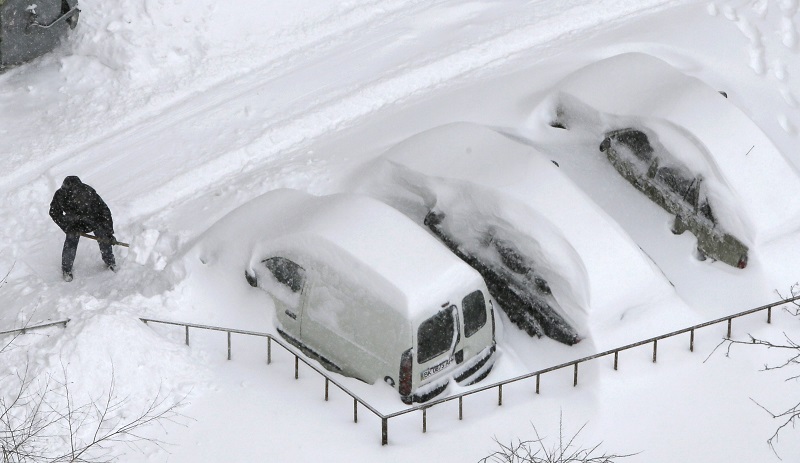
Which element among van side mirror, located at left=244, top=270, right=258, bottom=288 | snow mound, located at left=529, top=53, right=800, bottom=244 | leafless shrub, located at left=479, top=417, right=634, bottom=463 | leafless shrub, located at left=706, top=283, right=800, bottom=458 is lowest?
van side mirror, located at left=244, top=270, right=258, bottom=288

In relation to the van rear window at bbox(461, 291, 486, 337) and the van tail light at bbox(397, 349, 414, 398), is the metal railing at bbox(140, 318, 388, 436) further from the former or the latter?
the van rear window at bbox(461, 291, 486, 337)

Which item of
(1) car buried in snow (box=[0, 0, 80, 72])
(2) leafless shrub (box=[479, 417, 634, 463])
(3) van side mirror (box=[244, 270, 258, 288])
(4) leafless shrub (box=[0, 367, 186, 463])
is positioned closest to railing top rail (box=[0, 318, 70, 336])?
(4) leafless shrub (box=[0, 367, 186, 463])

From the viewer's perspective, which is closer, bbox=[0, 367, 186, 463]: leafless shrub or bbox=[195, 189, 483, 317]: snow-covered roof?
bbox=[0, 367, 186, 463]: leafless shrub

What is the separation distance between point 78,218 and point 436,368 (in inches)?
185

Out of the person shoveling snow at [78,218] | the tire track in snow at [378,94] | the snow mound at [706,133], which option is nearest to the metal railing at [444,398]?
the snow mound at [706,133]

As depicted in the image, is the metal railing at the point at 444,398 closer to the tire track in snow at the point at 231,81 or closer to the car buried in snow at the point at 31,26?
the tire track in snow at the point at 231,81

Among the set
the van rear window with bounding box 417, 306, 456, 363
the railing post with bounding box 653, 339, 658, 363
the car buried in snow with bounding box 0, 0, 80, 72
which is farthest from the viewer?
the car buried in snow with bounding box 0, 0, 80, 72

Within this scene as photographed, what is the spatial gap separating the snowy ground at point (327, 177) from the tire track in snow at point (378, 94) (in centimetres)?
3

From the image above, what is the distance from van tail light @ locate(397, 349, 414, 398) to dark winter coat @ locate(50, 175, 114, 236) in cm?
426

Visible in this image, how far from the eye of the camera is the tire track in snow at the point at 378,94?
15383 millimetres

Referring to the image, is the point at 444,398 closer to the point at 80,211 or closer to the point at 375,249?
the point at 375,249

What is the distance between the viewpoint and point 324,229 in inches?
473

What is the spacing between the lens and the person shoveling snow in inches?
543

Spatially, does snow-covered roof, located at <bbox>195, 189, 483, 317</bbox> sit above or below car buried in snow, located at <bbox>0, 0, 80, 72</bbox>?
above
